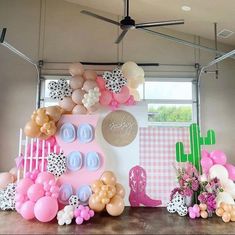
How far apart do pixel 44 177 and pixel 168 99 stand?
3094 millimetres

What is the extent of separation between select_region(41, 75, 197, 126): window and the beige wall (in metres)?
0.21

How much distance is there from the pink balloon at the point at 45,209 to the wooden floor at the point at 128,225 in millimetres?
106

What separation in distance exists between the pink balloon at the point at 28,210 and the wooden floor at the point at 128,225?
0.10 m

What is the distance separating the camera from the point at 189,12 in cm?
470

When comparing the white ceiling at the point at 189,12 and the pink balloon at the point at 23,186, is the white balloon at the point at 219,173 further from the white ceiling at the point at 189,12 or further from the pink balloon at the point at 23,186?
the pink balloon at the point at 23,186

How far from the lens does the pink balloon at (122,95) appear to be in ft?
15.2

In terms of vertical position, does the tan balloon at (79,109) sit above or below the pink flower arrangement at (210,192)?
above

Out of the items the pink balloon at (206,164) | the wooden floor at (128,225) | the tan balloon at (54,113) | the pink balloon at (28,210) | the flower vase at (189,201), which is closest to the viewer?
A: the wooden floor at (128,225)

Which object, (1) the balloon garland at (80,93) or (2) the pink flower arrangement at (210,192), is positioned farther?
(1) the balloon garland at (80,93)

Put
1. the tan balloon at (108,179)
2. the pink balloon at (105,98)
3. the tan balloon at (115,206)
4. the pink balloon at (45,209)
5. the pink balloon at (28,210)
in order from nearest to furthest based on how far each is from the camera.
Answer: the pink balloon at (45,209)
the pink balloon at (28,210)
the tan balloon at (115,206)
the tan balloon at (108,179)
the pink balloon at (105,98)

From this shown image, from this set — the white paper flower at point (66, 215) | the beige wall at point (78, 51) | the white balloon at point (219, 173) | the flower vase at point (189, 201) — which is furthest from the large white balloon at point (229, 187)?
the white paper flower at point (66, 215)

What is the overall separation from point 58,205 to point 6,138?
87.7 inches

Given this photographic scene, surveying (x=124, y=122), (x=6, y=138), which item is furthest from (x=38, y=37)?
(x=124, y=122)

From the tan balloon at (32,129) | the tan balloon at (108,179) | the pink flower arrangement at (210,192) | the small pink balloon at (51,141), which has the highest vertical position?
the tan balloon at (32,129)
